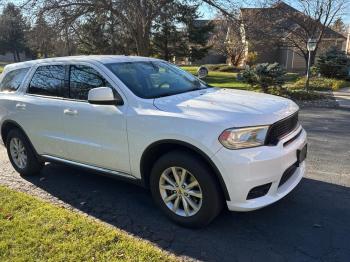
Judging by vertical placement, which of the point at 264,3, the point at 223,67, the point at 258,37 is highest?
the point at 264,3

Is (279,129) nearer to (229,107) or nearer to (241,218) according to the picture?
(229,107)

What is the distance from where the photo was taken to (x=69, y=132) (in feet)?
16.1

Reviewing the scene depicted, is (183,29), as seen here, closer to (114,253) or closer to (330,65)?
(330,65)

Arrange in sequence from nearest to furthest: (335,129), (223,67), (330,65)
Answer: (335,129)
(330,65)
(223,67)

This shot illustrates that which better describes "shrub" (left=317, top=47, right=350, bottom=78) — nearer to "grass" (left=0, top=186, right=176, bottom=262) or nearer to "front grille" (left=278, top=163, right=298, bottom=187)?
"front grille" (left=278, top=163, right=298, bottom=187)

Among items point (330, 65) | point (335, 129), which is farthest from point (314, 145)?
point (330, 65)

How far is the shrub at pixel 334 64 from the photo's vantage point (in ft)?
63.5

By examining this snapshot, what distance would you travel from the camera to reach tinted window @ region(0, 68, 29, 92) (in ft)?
19.1

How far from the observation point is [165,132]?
388 centimetres

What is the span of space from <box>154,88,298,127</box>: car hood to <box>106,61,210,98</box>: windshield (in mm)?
225

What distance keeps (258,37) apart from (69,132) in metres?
15.3

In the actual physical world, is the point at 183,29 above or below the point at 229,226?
above

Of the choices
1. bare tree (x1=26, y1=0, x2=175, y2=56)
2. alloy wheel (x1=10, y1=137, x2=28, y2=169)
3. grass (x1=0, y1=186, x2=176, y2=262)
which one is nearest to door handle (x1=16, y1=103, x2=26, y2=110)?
alloy wheel (x1=10, y1=137, x2=28, y2=169)

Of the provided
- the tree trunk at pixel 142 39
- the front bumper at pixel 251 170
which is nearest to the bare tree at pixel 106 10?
the tree trunk at pixel 142 39
